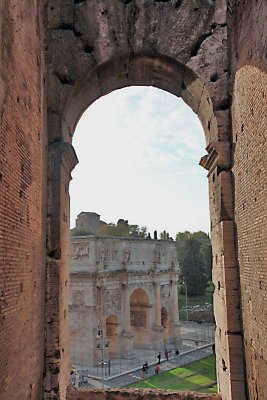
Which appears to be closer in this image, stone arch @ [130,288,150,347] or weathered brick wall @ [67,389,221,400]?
weathered brick wall @ [67,389,221,400]

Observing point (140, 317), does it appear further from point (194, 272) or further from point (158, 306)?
point (194, 272)

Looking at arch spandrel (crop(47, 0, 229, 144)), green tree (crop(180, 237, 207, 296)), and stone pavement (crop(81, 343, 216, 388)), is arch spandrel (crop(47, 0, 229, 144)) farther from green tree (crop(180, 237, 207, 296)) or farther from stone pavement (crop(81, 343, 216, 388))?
green tree (crop(180, 237, 207, 296))

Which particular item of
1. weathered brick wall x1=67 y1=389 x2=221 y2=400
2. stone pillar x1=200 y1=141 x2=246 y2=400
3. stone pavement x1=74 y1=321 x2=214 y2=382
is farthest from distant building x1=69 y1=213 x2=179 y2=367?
stone pillar x1=200 y1=141 x2=246 y2=400

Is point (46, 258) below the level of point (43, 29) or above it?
below

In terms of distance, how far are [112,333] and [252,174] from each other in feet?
70.5

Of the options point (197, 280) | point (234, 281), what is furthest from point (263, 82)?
point (197, 280)

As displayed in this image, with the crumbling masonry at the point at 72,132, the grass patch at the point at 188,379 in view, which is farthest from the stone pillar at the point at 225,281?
the grass patch at the point at 188,379

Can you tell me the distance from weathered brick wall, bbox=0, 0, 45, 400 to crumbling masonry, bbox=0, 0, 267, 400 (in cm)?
1

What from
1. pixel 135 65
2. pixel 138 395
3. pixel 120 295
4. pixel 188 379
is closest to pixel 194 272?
pixel 120 295

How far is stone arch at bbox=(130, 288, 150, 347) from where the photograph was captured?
26.6m

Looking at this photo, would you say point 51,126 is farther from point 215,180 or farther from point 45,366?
point 45,366

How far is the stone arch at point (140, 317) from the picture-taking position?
87.2 ft

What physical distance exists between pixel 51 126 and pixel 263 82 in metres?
3.25

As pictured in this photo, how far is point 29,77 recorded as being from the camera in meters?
5.21
